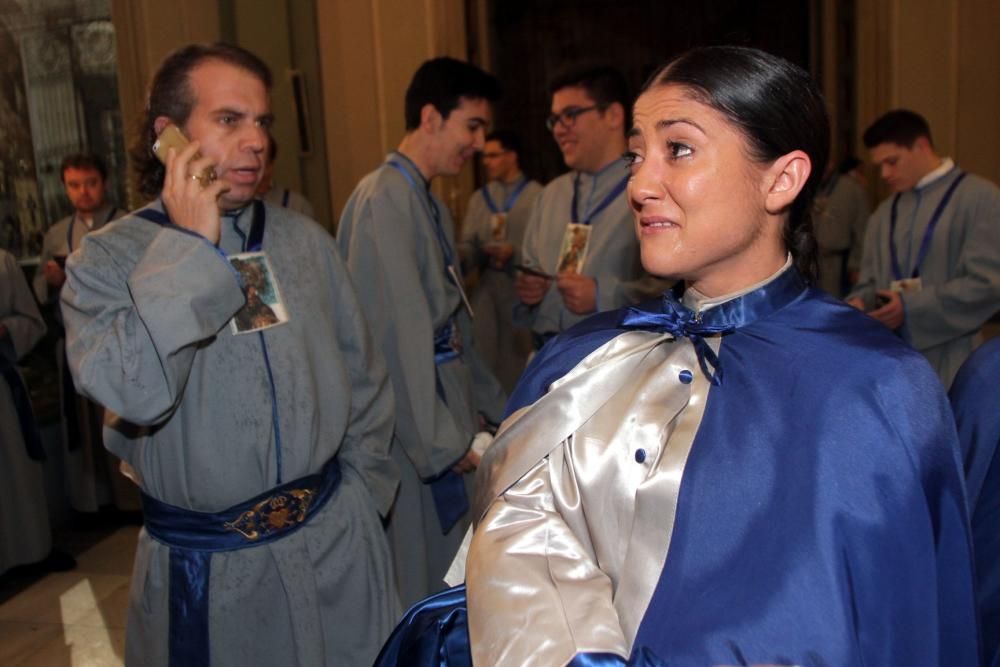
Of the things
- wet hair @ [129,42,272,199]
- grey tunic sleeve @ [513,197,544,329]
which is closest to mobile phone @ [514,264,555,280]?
grey tunic sleeve @ [513,197,544,329]

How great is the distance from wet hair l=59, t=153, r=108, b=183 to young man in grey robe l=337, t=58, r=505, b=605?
1827mm

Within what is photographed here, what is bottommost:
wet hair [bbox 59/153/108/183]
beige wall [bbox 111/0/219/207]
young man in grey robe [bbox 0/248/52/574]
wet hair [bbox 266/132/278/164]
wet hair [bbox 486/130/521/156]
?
young man in grey robe [bbox 0/248/52/574]

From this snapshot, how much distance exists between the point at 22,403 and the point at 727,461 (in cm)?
383

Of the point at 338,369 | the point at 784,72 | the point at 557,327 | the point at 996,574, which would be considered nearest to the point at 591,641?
the point at 996,574

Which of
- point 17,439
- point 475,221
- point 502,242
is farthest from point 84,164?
point 475,221

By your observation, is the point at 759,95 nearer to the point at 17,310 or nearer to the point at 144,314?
the point at 144,314

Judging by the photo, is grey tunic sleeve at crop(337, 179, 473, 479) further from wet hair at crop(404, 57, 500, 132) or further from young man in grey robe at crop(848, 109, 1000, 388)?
young man in grey robe at crop(848, 109, 1000, 388)

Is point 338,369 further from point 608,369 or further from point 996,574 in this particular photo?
point 996,574

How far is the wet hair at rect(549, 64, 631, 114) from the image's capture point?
388 centimetres

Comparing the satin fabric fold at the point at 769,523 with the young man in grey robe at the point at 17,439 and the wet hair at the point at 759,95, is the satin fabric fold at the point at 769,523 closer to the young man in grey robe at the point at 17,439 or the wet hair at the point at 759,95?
the wet hair at the point at 759,95

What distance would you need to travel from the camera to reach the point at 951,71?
22.4ft

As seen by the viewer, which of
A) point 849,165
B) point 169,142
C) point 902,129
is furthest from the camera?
point 849,165

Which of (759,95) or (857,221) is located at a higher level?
(759,95)

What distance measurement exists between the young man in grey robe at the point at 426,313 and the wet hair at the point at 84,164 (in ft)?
6.00
